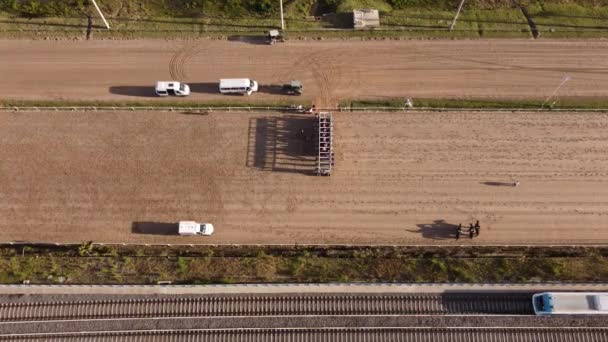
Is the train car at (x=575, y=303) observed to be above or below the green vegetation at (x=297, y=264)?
below

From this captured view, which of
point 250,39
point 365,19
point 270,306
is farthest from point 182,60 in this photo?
point 270,306

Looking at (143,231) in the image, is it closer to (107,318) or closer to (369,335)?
(107,318)

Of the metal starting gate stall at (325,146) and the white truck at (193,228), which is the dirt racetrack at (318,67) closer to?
the metal starting gate stall at (325,146)

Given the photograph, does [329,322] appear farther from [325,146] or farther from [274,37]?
[274,37]

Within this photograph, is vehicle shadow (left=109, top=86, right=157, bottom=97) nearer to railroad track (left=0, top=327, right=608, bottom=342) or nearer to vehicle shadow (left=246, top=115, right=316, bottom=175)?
vehicle shadow (left=246, top=115, right=316, bottom=175)

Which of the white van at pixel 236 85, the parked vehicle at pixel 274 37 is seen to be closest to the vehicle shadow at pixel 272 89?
the white van at pixel 236 85

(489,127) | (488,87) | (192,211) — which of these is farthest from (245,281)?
(488,87)

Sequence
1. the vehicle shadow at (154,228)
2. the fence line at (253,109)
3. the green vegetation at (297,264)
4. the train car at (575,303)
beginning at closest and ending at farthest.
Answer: the train car at (575,303)
the green vegetation at (297,264)
the vehicle shadow at (154,228)
the fence line at (253,109)
